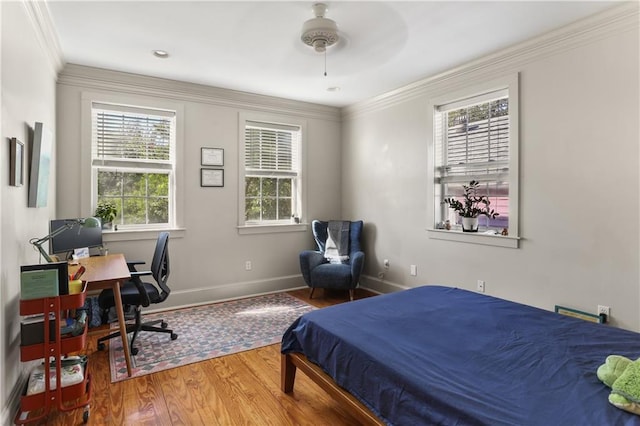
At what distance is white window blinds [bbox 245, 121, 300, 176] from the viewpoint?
4.66 metres

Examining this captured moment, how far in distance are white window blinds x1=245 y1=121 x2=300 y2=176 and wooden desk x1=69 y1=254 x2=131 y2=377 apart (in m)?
2.12

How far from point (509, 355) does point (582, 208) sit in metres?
1.76

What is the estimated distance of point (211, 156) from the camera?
4.29 meters

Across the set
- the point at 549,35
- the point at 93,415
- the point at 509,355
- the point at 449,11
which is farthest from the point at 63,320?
the point at 549,35

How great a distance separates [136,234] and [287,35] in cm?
261

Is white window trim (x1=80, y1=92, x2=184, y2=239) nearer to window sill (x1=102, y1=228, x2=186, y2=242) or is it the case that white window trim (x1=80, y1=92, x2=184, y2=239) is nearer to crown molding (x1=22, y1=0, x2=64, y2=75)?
window sill (x1=102, y1=228, x2=186, y2=242)

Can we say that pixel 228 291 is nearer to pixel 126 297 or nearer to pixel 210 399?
pixel 126 297

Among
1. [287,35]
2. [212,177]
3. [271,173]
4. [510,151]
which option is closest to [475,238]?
[510,151]

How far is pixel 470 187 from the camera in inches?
145

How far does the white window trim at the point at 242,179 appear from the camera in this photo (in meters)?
4.50

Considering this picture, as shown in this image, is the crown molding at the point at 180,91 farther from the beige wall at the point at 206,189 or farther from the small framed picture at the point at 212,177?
the small framed picture at the point at 212,177

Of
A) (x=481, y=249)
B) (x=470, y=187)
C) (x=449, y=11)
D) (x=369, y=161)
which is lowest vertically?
(x=481, y=249)

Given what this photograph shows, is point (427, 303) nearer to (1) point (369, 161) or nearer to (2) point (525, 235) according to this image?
(2) point (525, 235)

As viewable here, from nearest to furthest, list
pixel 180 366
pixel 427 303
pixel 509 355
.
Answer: pixel 509 355, pixel 427 303, pixel 180 366
